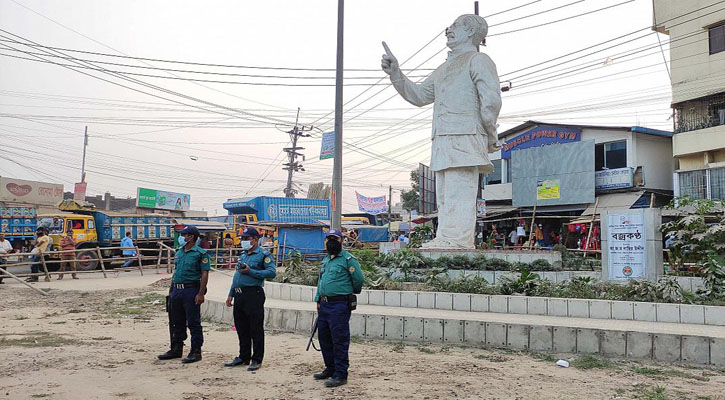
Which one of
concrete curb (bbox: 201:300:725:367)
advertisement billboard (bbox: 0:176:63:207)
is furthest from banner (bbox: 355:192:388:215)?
concrete curb (bbox: 201:300:725:367)

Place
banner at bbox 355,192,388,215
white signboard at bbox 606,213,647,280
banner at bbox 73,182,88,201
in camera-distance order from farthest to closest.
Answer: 1. banner at bbox 355,192,388,215
2. banner at bbox 73,182,88,201
3. white signboard at bbox 606,213,647,280

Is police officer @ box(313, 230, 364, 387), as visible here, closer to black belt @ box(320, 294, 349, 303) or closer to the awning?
black belt @ box(320, 294, 349, 303)

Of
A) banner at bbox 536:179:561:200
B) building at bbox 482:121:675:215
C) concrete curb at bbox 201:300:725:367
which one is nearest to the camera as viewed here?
concrete curb at bbox 201:300:725:367

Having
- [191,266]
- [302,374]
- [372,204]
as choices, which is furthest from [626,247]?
[372,204]

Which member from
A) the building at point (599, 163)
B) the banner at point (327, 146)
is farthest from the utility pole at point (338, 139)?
the building at point (599, 163)

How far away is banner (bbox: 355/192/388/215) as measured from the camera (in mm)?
41219

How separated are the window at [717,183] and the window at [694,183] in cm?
26

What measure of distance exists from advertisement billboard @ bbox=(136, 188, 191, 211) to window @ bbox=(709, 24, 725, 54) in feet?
94.1

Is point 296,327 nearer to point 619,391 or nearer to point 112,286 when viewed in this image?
point 619,391

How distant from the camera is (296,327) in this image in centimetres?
731

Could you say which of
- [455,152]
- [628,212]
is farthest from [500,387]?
[455,152]

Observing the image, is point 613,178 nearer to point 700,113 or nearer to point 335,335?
point 700,113

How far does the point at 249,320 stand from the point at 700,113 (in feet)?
69.8

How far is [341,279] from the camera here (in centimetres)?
506
